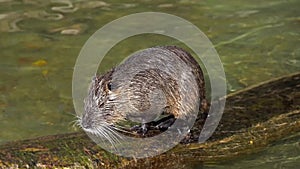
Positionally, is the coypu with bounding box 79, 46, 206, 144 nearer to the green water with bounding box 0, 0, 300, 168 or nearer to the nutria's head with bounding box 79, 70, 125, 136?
the nutria's head with bounding box 79, 70, 125, 136

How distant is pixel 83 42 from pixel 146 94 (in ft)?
11.4

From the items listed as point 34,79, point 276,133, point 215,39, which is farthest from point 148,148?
point 215,39

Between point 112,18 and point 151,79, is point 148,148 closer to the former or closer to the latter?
point 151,79

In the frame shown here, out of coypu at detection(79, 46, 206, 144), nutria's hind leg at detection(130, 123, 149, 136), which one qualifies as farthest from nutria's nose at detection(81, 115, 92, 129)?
nutria's hind leg at detection(130, 123, 149, 136)

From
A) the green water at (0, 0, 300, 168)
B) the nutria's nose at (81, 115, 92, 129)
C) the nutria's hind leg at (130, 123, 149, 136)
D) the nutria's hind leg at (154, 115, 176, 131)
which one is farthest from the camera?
the green water at (0, 0, 300, 168)

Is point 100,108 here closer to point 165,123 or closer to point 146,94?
point 146,94

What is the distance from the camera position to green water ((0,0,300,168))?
7172 millimetres

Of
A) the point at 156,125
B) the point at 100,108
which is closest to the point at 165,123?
the point at 156,125

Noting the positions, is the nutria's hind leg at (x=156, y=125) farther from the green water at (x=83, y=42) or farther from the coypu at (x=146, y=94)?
the green water at (x=83, y=42)

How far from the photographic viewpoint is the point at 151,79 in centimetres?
589

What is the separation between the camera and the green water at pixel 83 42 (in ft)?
23.5

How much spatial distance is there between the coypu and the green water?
65 cm

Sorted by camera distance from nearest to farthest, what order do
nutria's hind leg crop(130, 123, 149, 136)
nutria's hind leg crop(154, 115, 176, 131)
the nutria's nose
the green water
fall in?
the nutria's nose < nutria's hind leg crop(130, 123, 149, 136) < nutria's hind leg crop(154, 115, 176, 131) < the green water

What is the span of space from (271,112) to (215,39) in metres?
2.63
